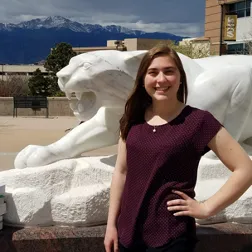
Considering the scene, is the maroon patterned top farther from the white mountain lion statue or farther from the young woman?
the white mountain lion statue

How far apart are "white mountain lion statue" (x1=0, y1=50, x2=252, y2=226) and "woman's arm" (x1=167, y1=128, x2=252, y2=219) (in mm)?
1494

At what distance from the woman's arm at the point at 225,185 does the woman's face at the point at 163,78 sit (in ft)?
0.89

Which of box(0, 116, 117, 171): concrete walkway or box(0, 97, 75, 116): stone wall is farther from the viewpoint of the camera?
box(0, 97, 75, 116): stone wall

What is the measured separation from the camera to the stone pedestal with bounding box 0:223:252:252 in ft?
10.4

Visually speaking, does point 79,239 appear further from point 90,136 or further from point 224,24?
point 224,24

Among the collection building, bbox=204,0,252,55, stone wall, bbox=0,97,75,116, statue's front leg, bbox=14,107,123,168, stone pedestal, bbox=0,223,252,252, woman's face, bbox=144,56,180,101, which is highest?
building, bbox=204,0,252,55

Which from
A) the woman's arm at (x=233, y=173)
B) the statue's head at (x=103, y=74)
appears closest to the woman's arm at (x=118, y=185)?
the woman's arm at (x=233, y=173)

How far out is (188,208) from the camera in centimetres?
191

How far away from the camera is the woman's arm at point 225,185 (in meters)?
1.88

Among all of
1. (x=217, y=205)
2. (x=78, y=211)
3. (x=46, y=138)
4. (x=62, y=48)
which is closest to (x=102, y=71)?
(x=78, y=211)

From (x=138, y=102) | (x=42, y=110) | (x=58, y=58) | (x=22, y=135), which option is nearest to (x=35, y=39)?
(x=58, y=58)

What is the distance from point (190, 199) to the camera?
1922 millimetres

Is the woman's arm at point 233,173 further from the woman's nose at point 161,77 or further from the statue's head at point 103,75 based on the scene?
the statue's head at point 103,75

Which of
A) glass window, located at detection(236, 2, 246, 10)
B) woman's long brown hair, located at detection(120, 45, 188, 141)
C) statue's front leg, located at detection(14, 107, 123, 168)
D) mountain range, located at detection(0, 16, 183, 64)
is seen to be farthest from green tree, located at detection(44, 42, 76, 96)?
mountain range, located at detection(0, 16, 183, 64)
